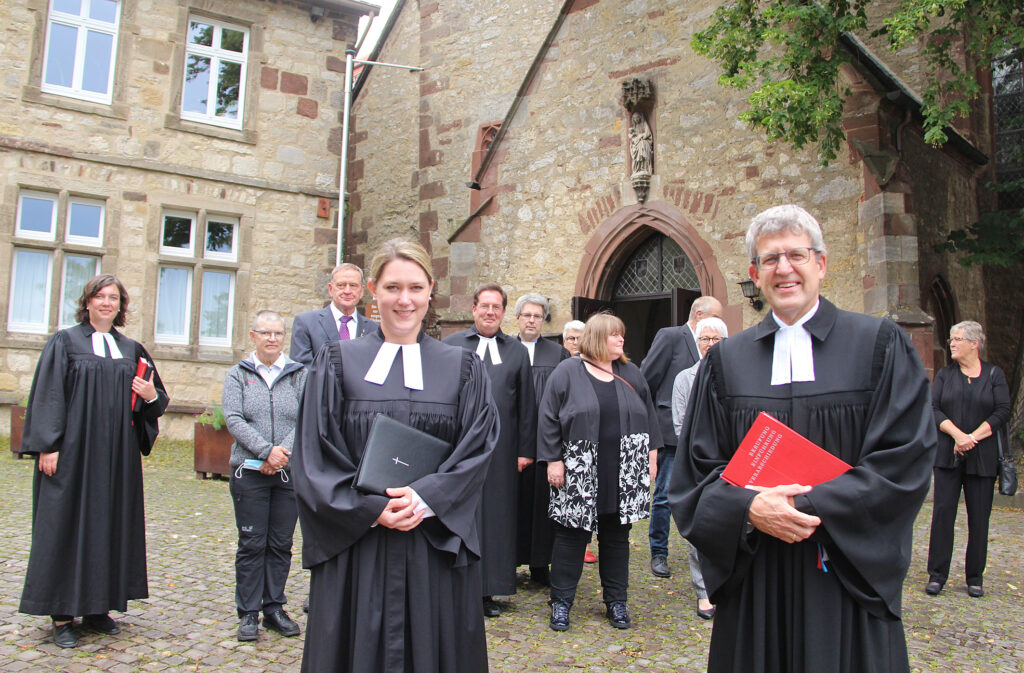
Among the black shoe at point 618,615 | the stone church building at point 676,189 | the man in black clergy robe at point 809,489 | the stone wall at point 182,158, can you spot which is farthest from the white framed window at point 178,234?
the man in black clergy robe at point 809,489

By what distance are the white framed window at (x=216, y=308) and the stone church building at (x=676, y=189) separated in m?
3.86

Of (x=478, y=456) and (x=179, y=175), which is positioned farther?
(x=179, y=175)

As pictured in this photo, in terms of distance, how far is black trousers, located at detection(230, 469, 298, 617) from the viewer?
4.39 m

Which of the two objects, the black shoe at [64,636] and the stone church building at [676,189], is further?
the stone church building at [676,189]

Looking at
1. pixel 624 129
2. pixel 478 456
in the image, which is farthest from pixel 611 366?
pixel 624 129

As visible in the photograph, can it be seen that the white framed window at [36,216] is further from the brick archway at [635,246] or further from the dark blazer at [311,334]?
the dark blazer at [311,334]

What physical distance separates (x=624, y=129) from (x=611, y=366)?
672cm

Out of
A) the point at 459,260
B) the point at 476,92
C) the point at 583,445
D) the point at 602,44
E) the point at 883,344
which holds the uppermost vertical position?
the point at 476,92

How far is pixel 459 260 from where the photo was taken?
1252 centimetres

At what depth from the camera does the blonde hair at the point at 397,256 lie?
2797mm

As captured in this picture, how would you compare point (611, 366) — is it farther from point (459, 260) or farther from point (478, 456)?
point (459, 260)

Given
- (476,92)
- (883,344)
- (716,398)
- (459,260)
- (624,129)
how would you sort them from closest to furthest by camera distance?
1. (883,344)
2. (716,398)
3. (624,129)
4. (459,260)
5. (476,92)

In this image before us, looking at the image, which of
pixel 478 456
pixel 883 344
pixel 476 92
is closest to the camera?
pixel 883 344

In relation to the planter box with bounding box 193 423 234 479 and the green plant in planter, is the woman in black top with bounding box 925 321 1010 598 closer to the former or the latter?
the green plant in planter
